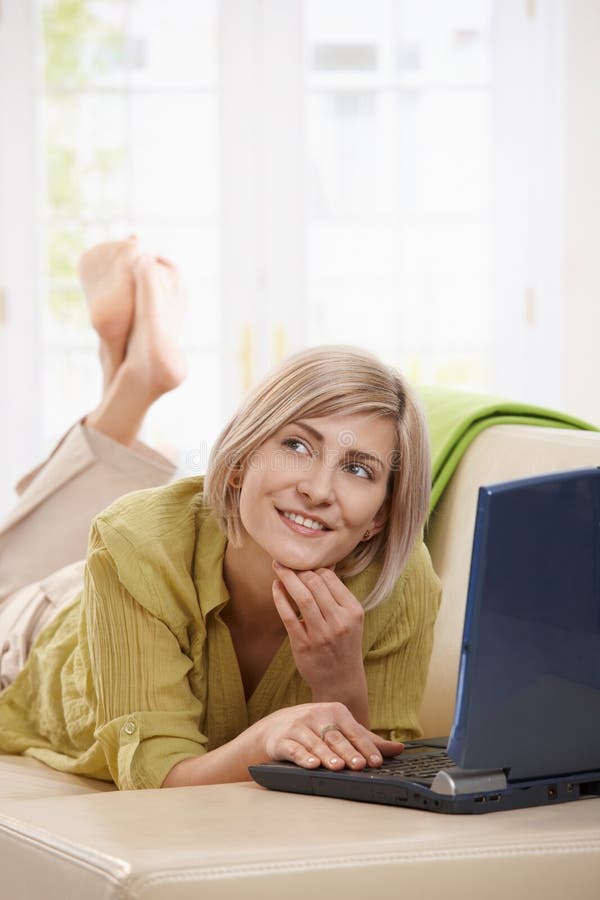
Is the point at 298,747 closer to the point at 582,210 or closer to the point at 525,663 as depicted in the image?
the point at 525,663

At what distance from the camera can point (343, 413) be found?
4.74 feet

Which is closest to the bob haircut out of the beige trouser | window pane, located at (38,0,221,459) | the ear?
the ear

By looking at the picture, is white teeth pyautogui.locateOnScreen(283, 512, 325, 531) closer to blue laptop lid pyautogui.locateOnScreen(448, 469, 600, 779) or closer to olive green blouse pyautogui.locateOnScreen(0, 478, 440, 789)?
olive green blouse pyautogui.locateOnScreen(0, 478, 440, 789)

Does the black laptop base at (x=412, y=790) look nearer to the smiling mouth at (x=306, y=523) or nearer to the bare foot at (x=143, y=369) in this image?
the smiling mouth at (x=306, y=523)

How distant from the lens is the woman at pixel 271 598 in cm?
143

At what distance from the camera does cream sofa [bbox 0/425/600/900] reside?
1.00 metres

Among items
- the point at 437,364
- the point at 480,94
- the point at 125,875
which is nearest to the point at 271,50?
the point at 480,94

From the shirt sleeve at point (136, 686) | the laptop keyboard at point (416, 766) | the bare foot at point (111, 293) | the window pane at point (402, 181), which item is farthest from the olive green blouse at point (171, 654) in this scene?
the window pane at point (402, 181)

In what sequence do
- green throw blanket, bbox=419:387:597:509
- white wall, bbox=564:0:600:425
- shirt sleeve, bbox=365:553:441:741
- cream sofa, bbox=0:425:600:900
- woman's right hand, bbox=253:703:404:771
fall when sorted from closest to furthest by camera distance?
1. cream sofa, bbox=0:425:600:900
2. woman's right hand, bbox=253:703:404:771
3. shirt sleeve, bbox=365:553:441:741
4. green throw blanket, bbox=419:387:597:509
5. white wall, bbox=564:0:600:425

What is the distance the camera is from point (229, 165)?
368cm

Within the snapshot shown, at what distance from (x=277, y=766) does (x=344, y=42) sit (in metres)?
2.84

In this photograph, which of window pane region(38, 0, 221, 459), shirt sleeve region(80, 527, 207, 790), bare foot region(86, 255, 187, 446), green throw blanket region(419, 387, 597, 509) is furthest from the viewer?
window pane region(38, 0, 221, 459)

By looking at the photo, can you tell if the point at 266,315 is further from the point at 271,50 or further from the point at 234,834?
the point at 234,834

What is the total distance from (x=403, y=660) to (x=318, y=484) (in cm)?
33
